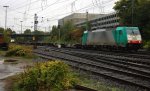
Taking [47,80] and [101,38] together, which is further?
[101,38]

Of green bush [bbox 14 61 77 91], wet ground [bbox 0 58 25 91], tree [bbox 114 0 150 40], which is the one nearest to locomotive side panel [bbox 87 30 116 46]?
tree [bbox 114 0 150 40]

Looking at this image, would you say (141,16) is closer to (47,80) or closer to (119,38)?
(119,38)

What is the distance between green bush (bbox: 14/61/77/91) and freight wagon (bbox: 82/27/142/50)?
27.4 meters

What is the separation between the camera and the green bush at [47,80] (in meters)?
10.9

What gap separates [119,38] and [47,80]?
29712mm

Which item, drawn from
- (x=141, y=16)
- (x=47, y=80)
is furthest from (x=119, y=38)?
(x=47, y=80)

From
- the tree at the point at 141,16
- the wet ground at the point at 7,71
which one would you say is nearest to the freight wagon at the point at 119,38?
the tree at the point at 141,16

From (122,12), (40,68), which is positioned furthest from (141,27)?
(40,68)

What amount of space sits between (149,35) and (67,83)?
4589 cm

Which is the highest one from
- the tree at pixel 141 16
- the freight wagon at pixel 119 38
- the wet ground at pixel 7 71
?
the tree at pixel 141 16

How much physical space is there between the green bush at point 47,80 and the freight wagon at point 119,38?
27401mm

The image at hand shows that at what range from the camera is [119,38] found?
40062mm

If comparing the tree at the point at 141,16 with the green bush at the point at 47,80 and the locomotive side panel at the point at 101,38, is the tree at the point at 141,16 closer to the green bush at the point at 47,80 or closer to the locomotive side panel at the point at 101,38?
the locomotive side panel at the point at 101,38

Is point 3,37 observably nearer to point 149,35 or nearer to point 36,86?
point 149,35
